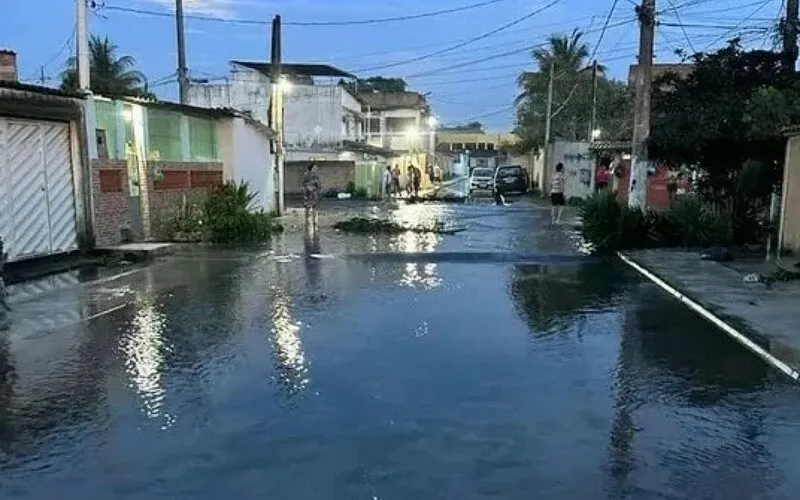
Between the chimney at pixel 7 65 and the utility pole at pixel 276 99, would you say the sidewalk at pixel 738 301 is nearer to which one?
the chimney at pixel 7 65

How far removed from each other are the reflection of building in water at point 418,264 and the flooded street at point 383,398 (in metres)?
0.75

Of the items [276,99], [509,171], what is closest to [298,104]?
[509,171]

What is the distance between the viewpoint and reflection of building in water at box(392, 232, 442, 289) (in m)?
14.2

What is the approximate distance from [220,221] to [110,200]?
361 centimetres

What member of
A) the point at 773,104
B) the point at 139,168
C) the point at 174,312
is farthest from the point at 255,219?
the point at 773,104

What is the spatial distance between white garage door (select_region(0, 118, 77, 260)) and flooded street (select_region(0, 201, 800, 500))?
2694 millimetres

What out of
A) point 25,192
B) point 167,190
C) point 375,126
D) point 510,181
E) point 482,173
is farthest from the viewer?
point 375,126

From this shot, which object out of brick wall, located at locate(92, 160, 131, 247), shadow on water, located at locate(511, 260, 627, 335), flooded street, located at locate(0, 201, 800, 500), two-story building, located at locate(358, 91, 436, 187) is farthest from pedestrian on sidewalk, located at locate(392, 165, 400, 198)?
flooded street, located at locate(0, 201, 800, 500)

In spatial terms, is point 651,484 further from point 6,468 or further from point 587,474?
point 6,468

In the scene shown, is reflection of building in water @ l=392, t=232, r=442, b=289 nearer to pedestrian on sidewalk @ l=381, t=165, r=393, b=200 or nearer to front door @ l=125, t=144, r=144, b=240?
front door @ l=125, t=144, r=144, b=240

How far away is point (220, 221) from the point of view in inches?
858

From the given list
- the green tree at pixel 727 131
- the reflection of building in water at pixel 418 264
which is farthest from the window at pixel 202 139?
the green tree at pixel 727 131

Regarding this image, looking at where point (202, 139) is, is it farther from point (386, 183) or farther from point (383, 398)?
point (386, 183)

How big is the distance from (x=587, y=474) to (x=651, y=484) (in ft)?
1.31
